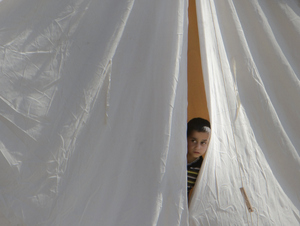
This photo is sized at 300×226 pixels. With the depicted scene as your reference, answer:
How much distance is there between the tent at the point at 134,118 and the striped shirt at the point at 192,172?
29cm

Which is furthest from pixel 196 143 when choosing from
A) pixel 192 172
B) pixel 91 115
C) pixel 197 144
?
pixel 91 115

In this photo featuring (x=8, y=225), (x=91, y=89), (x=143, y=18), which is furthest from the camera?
(x=143, y=18)

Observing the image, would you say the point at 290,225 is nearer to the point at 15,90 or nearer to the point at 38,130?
the point at 38,130

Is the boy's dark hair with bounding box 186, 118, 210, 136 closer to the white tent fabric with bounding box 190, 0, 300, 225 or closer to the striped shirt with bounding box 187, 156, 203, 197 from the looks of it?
the striped shirt with bounding box 187, 156, 203, 197

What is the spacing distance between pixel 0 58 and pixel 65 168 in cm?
40

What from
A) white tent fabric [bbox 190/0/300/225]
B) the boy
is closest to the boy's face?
the boy

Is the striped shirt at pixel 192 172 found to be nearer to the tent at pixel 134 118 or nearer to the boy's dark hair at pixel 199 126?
the boy's dark hair at pixel 199 126

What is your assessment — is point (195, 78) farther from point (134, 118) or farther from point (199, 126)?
point (134, 118)

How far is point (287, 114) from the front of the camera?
1.49m

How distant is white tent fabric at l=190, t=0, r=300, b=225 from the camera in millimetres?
1354

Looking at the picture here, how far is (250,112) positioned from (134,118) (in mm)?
424

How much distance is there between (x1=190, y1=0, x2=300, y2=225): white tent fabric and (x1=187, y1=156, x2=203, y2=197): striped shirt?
0.29 metres

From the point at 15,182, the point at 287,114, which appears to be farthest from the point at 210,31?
the point at 15,182

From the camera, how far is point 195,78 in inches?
80.7
